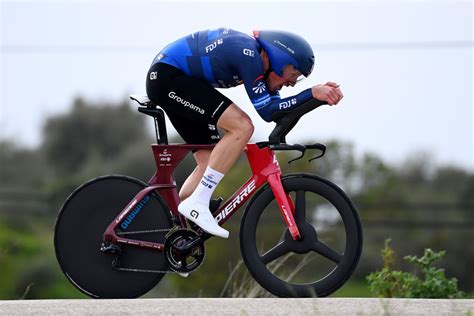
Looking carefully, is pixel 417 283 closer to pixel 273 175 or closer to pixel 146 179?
pixel 273 175

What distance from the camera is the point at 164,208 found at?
866 cm

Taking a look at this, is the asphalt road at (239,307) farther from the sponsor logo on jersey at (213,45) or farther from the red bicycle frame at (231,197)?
the sponsor logo on jersey at (213,45)

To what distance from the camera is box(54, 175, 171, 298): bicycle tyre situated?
28.3ft

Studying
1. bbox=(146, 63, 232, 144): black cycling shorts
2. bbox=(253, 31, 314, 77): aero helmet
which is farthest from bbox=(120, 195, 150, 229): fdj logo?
bbox=(253, 31, 314, 77): aero helmet

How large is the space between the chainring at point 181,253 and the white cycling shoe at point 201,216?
129 mm

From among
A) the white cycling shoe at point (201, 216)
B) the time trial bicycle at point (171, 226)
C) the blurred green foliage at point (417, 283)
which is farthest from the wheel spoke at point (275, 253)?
the blurred green foliage at point (417, 283)

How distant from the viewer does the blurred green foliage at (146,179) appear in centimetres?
5159

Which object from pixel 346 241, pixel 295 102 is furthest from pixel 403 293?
pixel 295 102

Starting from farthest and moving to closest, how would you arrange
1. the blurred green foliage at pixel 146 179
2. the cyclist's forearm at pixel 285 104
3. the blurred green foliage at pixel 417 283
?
the blurred green foliage at pixel 146 179 < the blurred green foliage at pixel 417 283 < the cyclist's forearm at pixel 285 104

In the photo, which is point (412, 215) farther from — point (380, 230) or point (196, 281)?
point (196, 281)

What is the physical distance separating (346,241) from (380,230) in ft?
190

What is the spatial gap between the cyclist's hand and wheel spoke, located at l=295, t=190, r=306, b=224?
70cm

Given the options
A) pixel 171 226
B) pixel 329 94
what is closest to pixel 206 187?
pixel 171 226

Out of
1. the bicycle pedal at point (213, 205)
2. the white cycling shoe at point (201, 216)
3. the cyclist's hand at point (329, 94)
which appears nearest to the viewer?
the cyclist's hand at point (329, 94)
